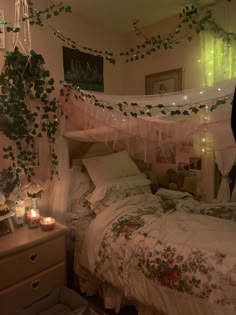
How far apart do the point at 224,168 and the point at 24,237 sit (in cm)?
183

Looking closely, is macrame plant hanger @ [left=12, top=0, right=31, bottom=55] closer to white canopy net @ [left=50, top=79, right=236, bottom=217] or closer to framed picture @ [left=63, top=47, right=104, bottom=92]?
framed picture @ [left=63, top=47, right=104, bottom=92]

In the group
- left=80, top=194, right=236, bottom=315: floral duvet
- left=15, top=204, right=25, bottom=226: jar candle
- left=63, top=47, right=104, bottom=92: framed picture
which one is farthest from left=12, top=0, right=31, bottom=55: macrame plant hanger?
left=80, top=194, right=236, bottom=315: floral duvet

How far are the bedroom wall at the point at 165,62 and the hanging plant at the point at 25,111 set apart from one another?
124cm

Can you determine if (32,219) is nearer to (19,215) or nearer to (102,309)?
(19,215)

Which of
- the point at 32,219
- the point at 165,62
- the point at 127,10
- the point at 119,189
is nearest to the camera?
the point at 32,219

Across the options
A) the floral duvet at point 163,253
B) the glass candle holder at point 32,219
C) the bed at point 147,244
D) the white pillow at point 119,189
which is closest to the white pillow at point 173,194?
the bed at point 147,244

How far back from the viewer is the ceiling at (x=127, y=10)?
2436 mm

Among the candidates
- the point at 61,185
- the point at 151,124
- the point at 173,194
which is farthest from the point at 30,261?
the point at 173,194

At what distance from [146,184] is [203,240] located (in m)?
1.02

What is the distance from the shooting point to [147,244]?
67.6 inches

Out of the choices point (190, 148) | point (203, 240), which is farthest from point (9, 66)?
point (203, 240)

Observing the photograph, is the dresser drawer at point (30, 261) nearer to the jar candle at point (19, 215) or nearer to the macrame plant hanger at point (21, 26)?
the jar candle at point (19, 215)

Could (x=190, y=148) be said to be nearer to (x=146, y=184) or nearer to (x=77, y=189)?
(x=146, y=184)

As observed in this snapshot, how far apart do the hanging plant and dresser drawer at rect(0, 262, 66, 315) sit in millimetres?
751
